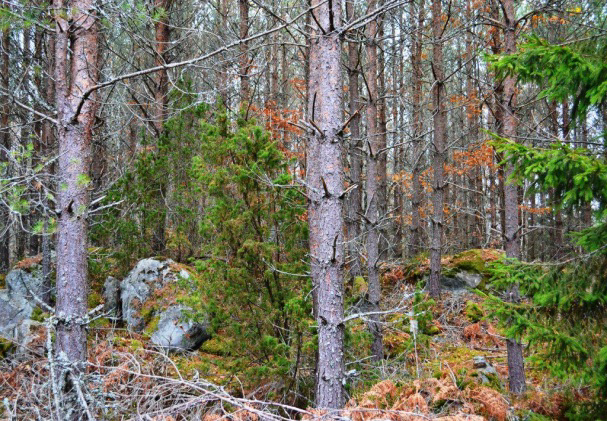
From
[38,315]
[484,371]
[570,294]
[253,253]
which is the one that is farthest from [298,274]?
[38,315]

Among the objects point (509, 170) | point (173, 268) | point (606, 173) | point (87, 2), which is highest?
point (87, 2)

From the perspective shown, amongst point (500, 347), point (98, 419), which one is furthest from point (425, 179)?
point (98, 419)

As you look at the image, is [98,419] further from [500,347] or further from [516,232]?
[500,347]

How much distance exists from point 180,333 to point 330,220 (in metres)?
4.52

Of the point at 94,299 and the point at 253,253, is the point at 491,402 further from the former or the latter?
the point at 94,299

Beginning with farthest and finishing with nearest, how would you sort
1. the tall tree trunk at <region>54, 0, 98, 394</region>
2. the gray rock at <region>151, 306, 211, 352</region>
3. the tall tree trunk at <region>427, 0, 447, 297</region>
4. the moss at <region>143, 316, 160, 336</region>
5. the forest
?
1. the tall tree trunk at <region>427, 0, 447, 297</region>
2. the moss at <region>143, 316, 160, 336</region>
3. the gray rock at <region>151, 306, 211, 352</region>
4. the tall tree trunk at <region>54, 0, 98, 394</region>
5. the forest

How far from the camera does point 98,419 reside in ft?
14.1

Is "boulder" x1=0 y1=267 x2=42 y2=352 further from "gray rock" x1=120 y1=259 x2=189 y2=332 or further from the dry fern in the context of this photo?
the dry fern

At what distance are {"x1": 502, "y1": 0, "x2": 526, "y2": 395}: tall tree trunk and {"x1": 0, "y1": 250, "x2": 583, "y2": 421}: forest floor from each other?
25 cm

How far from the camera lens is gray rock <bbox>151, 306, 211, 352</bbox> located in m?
7.35

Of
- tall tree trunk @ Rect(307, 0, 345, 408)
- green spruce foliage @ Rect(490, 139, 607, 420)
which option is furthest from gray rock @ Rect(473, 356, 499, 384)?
tall tree trunk @ Rect(307, 0, 345, 408)

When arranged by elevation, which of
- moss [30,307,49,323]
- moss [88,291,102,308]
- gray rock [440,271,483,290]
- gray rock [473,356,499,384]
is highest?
gray rock [440,271,483,290]

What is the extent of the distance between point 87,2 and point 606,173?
5.19 metres

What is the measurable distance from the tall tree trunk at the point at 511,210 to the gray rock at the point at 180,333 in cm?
463
